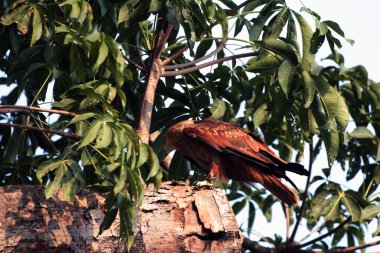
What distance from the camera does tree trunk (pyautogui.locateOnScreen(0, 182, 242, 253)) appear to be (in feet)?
13.4

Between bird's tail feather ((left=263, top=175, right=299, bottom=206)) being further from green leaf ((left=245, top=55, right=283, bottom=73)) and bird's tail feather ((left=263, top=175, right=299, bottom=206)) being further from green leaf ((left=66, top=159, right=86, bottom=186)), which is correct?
green leaf ((left=66, top=159, right=86, bottom=186))

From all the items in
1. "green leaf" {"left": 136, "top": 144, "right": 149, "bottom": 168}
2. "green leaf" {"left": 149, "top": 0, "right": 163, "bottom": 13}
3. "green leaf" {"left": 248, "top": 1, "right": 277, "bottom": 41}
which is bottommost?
"green leaf" {"left": 136, "top": 144, "right": 149, "bottom": 168}

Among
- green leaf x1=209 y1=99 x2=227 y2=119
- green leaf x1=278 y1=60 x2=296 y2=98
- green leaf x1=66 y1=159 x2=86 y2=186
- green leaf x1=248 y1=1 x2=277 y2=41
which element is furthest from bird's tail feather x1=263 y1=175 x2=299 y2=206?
green leaf x1=66 y1=159 x2=86 y2=186

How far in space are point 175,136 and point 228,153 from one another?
17.4 inches

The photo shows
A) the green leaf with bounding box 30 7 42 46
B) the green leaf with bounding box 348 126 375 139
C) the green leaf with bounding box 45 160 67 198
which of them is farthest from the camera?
the green leaf with bounding box 348 126 375 139

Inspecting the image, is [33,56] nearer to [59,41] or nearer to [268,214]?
[59,41]

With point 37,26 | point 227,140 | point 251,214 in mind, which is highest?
point 37,26

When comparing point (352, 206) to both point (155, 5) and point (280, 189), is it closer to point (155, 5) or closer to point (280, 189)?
point (280, 189)

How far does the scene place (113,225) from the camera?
4285 mm

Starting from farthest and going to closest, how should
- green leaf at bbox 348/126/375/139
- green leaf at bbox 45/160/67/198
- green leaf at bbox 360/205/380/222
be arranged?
1. green leaf at bbox 348/126/375/139
2. green leaf at bbox 360/205/380/222
3. green leaf at bbox 45/160/67/198

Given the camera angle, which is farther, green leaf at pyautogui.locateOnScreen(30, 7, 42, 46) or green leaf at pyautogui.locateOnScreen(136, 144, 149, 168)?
green leaf at pyautogui.locateOnScreen(30, 7, 42, 46)

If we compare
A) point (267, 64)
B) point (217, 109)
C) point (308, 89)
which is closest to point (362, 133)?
point (217, 109)

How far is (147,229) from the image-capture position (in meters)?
4.30

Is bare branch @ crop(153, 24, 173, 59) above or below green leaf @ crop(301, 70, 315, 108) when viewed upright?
above
